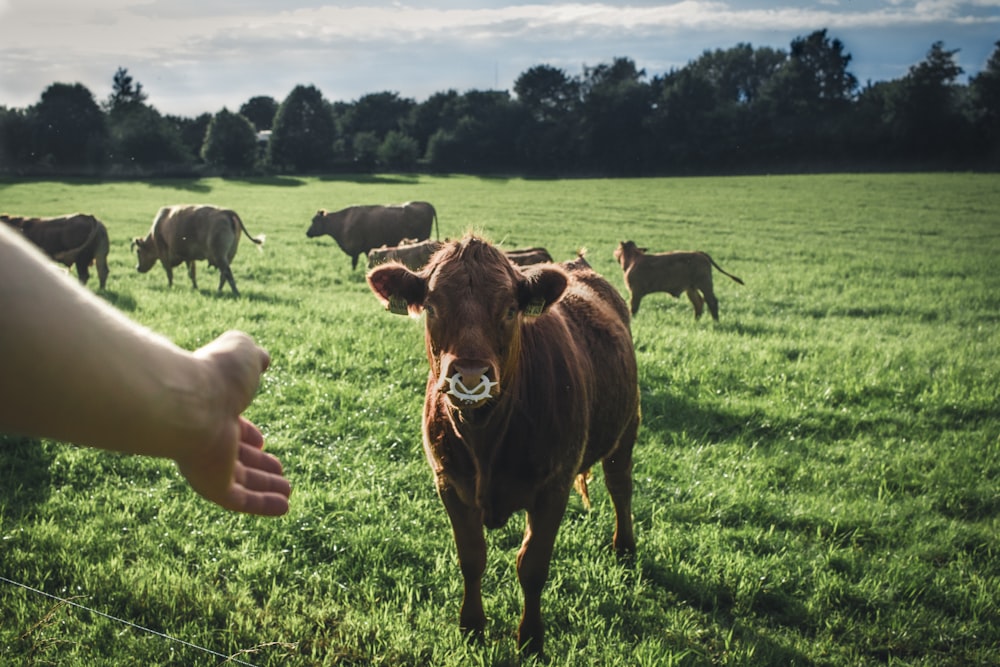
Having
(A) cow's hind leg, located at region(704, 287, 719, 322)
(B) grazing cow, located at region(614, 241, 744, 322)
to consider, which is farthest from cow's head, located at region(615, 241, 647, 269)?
(A) cow's hind leg, located at region(704, 287, 719, 322)

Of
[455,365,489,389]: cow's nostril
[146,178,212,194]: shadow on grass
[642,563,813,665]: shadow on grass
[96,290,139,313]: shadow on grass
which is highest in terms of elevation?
[146,178,212,194]: shadow on grass

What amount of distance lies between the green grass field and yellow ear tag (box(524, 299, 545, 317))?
0.49 m

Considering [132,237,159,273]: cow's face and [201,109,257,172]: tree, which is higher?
[201,109,257,172]: tree

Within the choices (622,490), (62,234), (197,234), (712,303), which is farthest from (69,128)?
(622,490)

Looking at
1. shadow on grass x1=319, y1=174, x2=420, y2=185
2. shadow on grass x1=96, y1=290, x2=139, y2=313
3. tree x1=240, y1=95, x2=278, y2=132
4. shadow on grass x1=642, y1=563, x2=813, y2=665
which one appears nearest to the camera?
shadow on grass x1=642, y1=563, x2=813, y2=665

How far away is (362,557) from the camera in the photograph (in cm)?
416

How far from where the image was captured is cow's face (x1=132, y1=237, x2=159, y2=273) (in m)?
16.5

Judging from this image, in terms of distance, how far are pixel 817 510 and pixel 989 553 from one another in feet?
3.51

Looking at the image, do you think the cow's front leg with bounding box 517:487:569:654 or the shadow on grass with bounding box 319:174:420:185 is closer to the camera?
the cow's front leg with bounding box 517:487:569:654

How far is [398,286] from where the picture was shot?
10.6ft

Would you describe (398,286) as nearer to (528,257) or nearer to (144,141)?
(528,257)

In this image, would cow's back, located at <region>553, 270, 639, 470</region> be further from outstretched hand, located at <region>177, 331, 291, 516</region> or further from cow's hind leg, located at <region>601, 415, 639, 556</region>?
outstretched hand, located at <region>177, 331, 291, 516</region>

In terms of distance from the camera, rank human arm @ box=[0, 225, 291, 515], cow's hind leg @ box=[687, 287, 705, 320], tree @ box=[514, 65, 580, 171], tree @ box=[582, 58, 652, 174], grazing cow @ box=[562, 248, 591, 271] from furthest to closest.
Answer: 1. tree @ box=[514, 65, 580, 171]
2. tree @ box=[582, 58, 652, 174]
3. cow's hind leg @ box=[687, 287, 705, 320]
4. grazing cow @ box=[562, 248, 591, 271]
5. human arm @ box=[0, 225, 291, 515]

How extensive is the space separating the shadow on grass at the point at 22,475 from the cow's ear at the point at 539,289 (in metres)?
3.61
